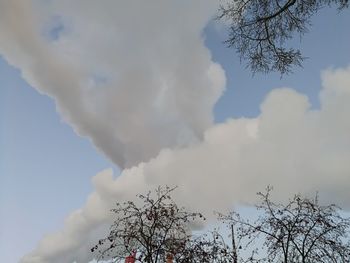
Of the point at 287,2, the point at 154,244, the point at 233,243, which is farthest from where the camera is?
the point at 233,243

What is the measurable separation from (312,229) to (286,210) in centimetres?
128

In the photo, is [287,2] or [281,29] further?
[281,29]

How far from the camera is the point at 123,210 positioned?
586 inches

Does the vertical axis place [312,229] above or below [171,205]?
below

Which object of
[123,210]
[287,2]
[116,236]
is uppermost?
[123,210]

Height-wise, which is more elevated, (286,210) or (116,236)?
(286,210)

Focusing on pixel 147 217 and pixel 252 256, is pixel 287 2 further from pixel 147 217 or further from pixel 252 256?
pixel 252 256

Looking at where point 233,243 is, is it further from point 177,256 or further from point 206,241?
point 177,256

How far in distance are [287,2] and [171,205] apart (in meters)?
10.2

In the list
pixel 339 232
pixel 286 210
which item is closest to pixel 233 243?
pixel 286 210

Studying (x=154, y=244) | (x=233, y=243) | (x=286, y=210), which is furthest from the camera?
(x=233, y=243)

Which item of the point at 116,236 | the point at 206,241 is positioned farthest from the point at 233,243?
the point at 116,236

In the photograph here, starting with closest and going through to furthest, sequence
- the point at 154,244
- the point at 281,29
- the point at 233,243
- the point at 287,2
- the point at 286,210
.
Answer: the point at 287,2 → the point at 281,29 → the point at 154,244 → the point at 286,210 → the point at 233,243

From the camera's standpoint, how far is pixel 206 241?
17047 mm
